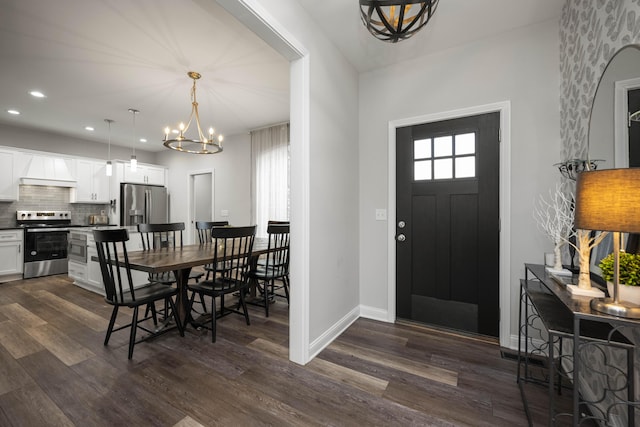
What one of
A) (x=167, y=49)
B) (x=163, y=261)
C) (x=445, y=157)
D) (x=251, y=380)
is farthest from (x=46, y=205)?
(x=445, y=157)

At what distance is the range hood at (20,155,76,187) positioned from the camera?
4.84m

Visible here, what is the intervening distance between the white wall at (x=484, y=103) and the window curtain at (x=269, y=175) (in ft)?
6.80

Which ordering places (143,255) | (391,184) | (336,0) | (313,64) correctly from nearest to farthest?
(336,0) → (313,64) → (143,255) → (391,184)

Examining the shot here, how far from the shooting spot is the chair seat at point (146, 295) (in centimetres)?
217

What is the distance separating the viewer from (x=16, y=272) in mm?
4535

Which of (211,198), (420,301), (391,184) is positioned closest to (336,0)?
(391,184)

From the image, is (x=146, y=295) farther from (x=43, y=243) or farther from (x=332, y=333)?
(x=43, y=243)

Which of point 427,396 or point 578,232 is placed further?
point 427,396

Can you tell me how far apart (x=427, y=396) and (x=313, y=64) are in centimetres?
260

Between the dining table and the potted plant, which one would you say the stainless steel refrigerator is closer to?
the dining table

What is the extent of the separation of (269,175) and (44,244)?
4.27 m

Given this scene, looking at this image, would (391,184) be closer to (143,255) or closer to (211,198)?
(143,255)

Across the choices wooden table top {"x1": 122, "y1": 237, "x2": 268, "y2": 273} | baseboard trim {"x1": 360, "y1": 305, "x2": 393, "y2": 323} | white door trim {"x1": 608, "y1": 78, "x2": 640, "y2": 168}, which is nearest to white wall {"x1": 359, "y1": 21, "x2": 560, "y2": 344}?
baseboard trim {"x1": 360, "y1": 305, "x2": 393, "y2": 323}

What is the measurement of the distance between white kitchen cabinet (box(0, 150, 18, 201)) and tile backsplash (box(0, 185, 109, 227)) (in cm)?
30
